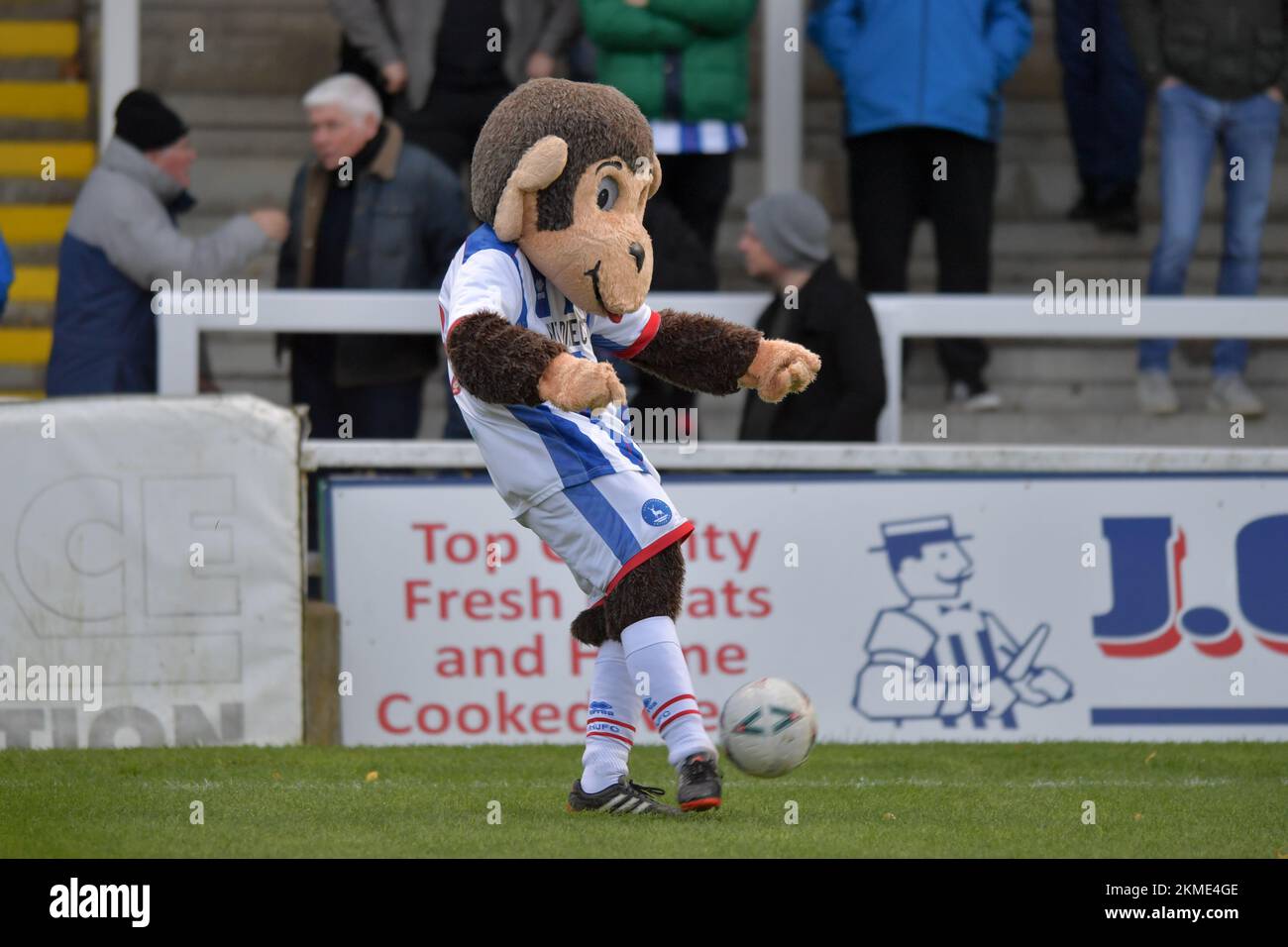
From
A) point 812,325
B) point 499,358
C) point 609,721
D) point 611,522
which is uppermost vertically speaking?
point 812,325

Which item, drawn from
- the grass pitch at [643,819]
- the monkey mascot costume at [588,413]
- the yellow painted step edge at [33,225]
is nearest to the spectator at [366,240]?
Result: the grass pitch at [643,819]

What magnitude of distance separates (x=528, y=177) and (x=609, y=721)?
1.42 m

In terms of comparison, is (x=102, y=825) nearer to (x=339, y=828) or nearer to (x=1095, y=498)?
(x=339, y=828)

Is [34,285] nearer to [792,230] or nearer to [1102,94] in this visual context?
[792,230]

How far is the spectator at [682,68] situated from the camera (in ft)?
31.3

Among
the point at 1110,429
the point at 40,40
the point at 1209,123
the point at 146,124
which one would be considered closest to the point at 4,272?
the point at 146,124

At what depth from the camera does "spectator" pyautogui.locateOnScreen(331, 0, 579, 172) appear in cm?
998

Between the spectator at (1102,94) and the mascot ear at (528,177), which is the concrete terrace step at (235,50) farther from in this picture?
the mascot ear at (528,177)

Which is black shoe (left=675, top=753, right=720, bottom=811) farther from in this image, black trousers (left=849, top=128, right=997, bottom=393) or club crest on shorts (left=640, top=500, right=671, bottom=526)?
black trousers (left=849, top=128, right=997, bottom=393)

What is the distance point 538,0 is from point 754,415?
269 centimetres

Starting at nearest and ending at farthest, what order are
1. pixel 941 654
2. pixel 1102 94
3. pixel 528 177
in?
pixel 528 177
pixel 941 654
pixel 1102 94

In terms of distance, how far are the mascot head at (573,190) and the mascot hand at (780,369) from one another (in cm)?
38

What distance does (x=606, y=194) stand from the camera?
579 cm

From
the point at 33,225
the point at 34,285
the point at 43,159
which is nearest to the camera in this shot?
the point at 34,285
